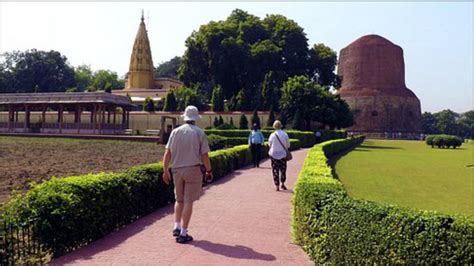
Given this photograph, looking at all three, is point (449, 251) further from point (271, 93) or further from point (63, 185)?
point (271, 93)

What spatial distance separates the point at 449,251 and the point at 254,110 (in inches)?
1324

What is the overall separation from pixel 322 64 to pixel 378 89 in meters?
21.7

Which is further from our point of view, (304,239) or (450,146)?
(450,146)

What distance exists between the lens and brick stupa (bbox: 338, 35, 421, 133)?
192 ft

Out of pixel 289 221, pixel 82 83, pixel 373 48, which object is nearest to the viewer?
pixel 289 221

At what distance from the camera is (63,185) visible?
15.9ft

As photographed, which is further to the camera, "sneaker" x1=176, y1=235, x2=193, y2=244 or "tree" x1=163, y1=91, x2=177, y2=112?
"tree" x1=163, y1=91, x2=177, y2=112

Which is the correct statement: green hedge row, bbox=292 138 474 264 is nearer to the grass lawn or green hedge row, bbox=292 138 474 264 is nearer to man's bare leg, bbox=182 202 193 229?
man's bare leg, bbox=182 202 193 229

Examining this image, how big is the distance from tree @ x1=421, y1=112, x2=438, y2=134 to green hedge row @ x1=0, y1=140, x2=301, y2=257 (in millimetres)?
78341

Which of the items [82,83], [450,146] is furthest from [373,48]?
[82,83]

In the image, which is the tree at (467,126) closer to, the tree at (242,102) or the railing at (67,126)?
the tree at (242,102)

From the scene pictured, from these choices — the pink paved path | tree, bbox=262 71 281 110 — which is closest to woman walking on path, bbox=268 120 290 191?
the pink paved path

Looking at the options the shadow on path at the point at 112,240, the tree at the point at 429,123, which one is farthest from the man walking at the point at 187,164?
the tree at the point at 429,123

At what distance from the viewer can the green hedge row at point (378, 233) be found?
2.99m
